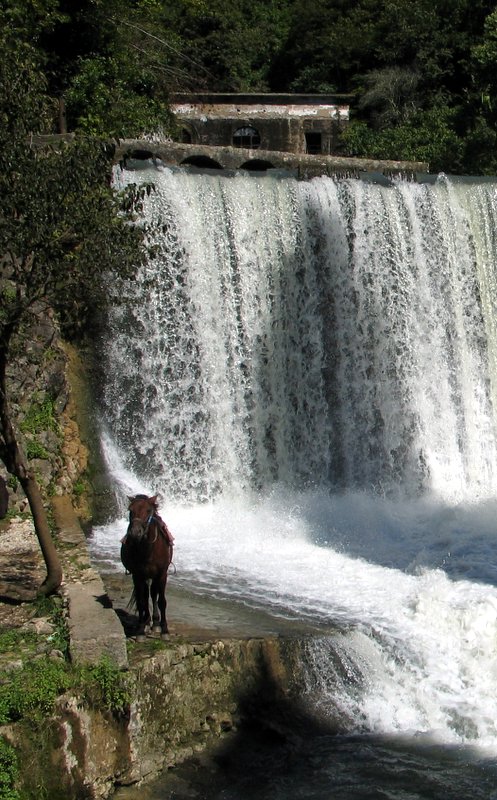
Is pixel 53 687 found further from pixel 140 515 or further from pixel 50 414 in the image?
pixel 50 414

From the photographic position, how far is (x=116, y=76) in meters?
19.2

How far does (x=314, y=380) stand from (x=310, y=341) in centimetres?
58

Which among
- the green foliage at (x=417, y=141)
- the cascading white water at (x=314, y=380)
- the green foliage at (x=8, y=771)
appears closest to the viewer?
the green foliage at (x=8, y=771)

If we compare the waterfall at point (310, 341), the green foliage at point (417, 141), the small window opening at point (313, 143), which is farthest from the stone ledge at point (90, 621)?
the small window opening at point (313, 143)

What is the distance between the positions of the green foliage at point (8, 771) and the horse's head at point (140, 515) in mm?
1735

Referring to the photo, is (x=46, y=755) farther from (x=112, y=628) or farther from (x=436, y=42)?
(x=436, y=42)

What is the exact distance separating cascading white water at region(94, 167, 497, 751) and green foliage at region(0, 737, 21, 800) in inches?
157

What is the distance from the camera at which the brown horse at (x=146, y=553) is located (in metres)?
7.09

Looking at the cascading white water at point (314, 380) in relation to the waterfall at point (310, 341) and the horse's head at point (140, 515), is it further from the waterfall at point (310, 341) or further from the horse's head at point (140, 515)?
the horse's head at point (140, 515)

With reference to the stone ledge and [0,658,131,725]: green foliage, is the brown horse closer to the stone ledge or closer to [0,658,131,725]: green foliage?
the stone ledge

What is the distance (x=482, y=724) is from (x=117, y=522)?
18.6 ft

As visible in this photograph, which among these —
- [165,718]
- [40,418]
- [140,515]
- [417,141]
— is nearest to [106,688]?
[165,718]

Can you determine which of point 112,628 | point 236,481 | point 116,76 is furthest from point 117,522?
point 116,76

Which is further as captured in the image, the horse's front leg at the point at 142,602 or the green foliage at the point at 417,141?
the green foliage at the point at 417,141
